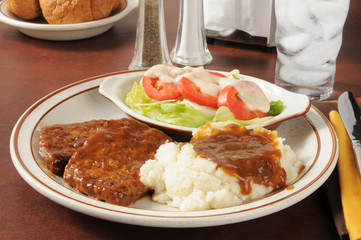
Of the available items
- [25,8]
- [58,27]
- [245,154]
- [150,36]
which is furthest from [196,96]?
[25,8]

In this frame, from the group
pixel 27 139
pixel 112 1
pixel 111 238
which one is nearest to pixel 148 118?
pixel 27 139

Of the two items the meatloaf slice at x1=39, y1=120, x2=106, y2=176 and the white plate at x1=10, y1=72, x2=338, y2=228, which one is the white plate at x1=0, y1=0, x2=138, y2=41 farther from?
the meatloaf slice at x1=39, y1=120, x2=106, y2=176

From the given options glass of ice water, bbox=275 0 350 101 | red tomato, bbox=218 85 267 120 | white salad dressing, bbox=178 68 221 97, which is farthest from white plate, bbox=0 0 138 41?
red tomato, bbox=218 85 267 120

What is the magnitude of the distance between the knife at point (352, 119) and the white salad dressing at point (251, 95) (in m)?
0.27

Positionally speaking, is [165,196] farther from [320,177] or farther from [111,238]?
[320,177]

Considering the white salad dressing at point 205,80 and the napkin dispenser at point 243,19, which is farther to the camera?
the napkin dispenser at point 243,19

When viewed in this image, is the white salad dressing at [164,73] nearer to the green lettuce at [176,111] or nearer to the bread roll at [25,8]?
the green lettuce at [176,111]

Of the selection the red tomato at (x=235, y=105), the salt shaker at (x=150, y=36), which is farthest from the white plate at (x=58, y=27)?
the red tomato at (x=235, y=105)

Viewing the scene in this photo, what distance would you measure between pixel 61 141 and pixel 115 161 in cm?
25

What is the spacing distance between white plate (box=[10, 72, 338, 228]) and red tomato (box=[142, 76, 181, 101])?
0.58 feet

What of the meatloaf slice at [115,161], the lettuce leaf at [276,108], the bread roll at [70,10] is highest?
the bread roll at [70,10]

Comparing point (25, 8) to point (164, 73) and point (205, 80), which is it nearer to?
point (164, 73)

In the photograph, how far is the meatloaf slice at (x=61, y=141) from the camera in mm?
1472

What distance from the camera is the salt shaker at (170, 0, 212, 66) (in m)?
2.35
